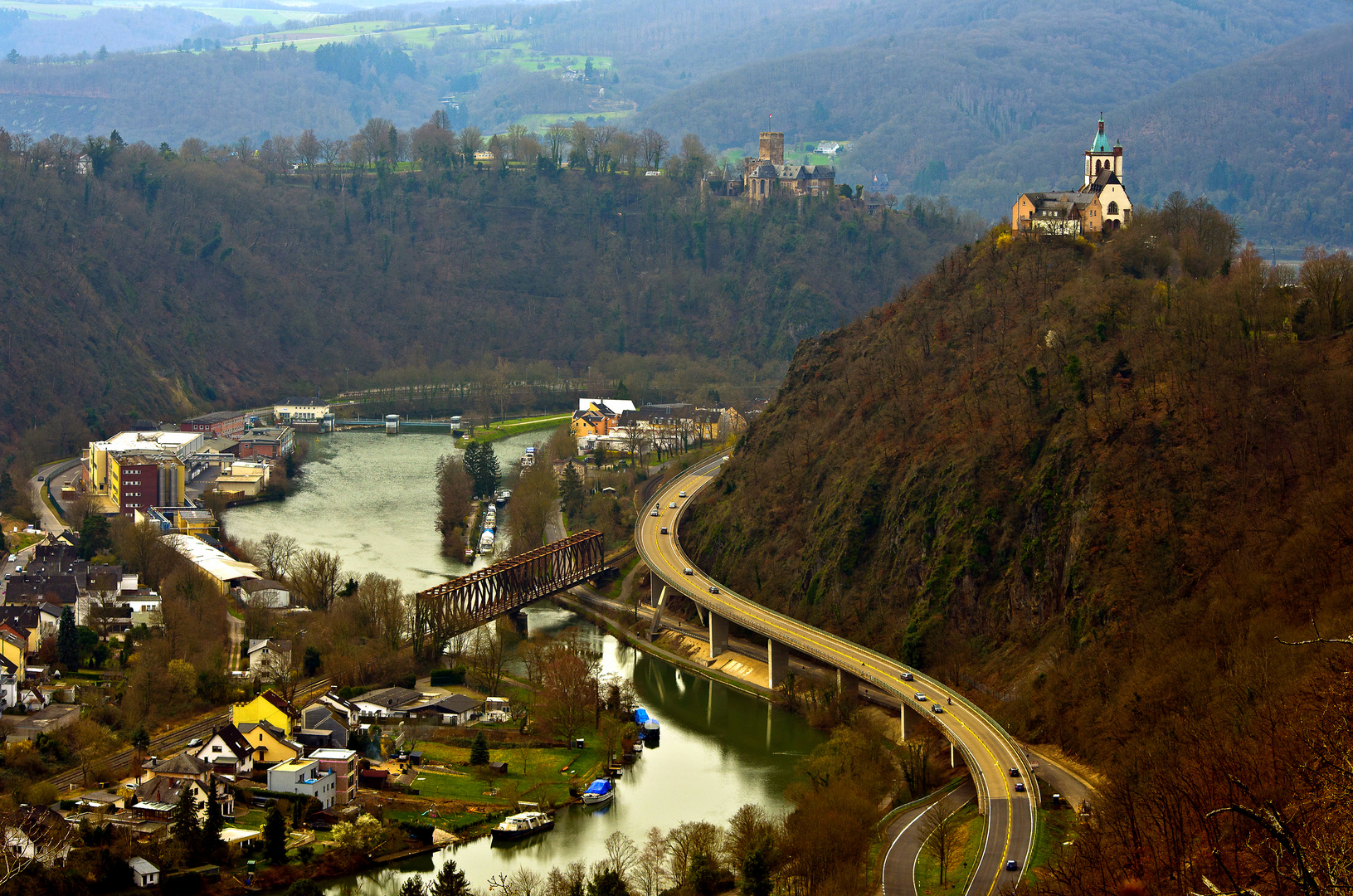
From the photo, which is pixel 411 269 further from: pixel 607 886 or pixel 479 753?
pixel 607 886

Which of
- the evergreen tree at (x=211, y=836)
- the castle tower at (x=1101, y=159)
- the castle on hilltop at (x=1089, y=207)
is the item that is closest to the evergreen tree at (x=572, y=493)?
the castle on hilltop at (x=1089, y=207)

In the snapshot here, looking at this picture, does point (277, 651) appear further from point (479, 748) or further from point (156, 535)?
point (156, 535)

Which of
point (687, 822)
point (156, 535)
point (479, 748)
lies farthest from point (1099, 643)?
point (156, 535)

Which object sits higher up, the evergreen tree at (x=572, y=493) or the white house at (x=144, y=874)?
the evergreen tree at (x=572, y=493)

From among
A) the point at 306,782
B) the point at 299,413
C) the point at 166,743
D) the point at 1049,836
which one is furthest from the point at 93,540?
the point at 299,413

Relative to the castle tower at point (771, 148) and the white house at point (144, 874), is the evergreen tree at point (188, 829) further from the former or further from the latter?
the castle tower at point (771, 148)

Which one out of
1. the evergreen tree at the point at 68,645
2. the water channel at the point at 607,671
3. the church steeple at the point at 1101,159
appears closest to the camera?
the water channel at the point at 607,671

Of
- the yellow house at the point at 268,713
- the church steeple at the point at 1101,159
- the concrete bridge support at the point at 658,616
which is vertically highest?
the church steeple at the point at 1101,159
